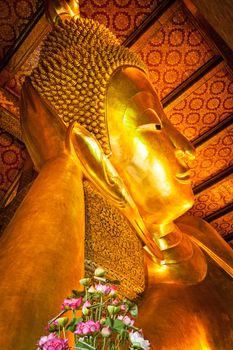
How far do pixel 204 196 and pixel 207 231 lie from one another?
1095 mm

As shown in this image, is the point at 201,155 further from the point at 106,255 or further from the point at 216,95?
the point at 106,255

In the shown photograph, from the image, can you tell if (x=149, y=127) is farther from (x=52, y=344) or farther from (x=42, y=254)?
(x=52, y=344)

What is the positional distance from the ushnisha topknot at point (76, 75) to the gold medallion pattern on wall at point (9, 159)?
1113mm

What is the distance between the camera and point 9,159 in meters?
2.81

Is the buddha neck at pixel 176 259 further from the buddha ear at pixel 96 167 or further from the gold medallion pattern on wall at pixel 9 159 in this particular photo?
the gold medallion pattern on wall at pixel 9 159

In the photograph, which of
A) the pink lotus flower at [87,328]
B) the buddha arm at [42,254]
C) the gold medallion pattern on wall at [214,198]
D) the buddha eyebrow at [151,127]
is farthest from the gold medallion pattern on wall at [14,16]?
the pink lotus flower at [87,328]

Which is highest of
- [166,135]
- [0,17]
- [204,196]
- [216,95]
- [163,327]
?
[0,17]

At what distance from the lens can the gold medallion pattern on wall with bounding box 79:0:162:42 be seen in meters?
2.20

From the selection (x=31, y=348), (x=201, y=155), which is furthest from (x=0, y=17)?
(x=31, y=348)

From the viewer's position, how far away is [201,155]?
2.98 metres

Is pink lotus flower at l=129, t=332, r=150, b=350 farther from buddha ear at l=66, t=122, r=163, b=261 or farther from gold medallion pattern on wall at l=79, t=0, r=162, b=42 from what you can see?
gold medallion pattern on wall at l=79, t=0, r=162, b=42

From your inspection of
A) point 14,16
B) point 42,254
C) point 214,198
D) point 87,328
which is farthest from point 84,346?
point 214,198

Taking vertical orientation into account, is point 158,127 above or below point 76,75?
below

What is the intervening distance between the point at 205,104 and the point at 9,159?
61.9 inches
